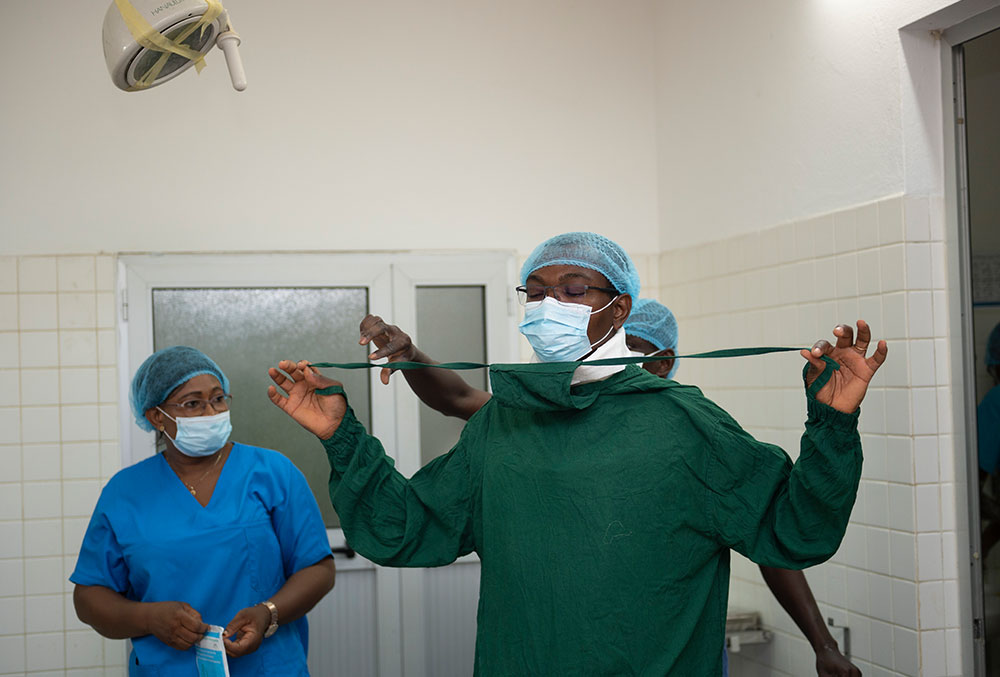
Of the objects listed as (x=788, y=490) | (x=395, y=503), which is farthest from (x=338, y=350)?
(x=788, y=490)

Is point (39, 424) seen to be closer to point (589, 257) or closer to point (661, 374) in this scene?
point (661, 374)

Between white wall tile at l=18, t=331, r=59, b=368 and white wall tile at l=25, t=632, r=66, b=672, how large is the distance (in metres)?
0.96

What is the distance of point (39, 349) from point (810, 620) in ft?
8.92

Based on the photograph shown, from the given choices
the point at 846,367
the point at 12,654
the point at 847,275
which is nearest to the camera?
the point at 846,367

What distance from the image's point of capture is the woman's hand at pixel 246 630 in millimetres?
2221

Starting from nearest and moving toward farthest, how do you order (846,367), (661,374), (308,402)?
(846,367)
(308,402)
(661,374)

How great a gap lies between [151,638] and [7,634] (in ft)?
4.48

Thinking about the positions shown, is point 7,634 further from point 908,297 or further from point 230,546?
point 908,297

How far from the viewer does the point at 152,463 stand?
2.57 metres

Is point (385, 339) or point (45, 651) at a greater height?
point (385, 339)

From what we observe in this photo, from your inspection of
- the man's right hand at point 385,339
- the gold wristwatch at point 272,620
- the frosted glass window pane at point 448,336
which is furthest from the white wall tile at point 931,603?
the frosted glass window pane at point 448,336

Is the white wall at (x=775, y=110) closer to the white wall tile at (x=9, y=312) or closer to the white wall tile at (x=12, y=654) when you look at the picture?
the white wall tile at (x=9, y=312)

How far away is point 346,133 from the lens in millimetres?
3748

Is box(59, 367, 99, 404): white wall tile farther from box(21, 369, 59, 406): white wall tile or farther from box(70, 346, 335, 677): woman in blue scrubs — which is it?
box(70, 346, 335, 677): woman in blue scrubs
